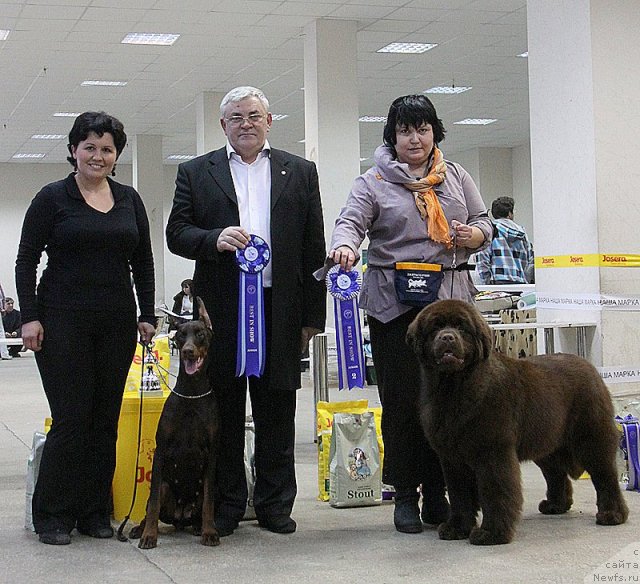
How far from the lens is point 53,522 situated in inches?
127

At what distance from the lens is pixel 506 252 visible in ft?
24.5

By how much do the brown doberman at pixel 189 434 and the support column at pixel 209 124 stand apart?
1059 centimetres

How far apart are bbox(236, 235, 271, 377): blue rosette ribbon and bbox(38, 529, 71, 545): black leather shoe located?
77 cm

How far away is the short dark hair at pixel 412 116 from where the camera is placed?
328cm

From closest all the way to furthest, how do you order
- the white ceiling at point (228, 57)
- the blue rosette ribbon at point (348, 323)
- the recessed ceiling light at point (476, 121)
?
1. the blue rosette ribbon at point (348, 323)
2. the white ceiling at point (228, 57)
3. the recessed ceiling light at point (476, 121)

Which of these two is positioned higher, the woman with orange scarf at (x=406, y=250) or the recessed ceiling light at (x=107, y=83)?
the recessed ceiling light at (x=107, y=83)

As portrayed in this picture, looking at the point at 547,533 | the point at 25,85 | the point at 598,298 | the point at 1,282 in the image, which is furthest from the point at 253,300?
the point at 1,282

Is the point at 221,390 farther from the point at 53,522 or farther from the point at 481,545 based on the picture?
the point at 481,545

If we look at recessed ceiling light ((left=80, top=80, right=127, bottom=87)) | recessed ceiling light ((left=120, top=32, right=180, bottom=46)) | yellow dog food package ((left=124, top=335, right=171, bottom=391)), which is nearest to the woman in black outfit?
yellow dog food package ((left=124, top=335, right=171, bottom=391))

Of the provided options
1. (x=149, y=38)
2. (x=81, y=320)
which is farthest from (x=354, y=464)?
(x=149, y=38)

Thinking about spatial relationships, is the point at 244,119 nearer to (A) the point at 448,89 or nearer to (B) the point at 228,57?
(B) the point at 228,57

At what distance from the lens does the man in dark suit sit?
10.7 ft

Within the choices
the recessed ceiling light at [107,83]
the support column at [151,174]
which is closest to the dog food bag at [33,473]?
the recessed ceiling light at [107,83]

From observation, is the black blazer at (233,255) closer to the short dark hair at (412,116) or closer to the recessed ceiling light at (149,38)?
the short dark hair at (412,116)
